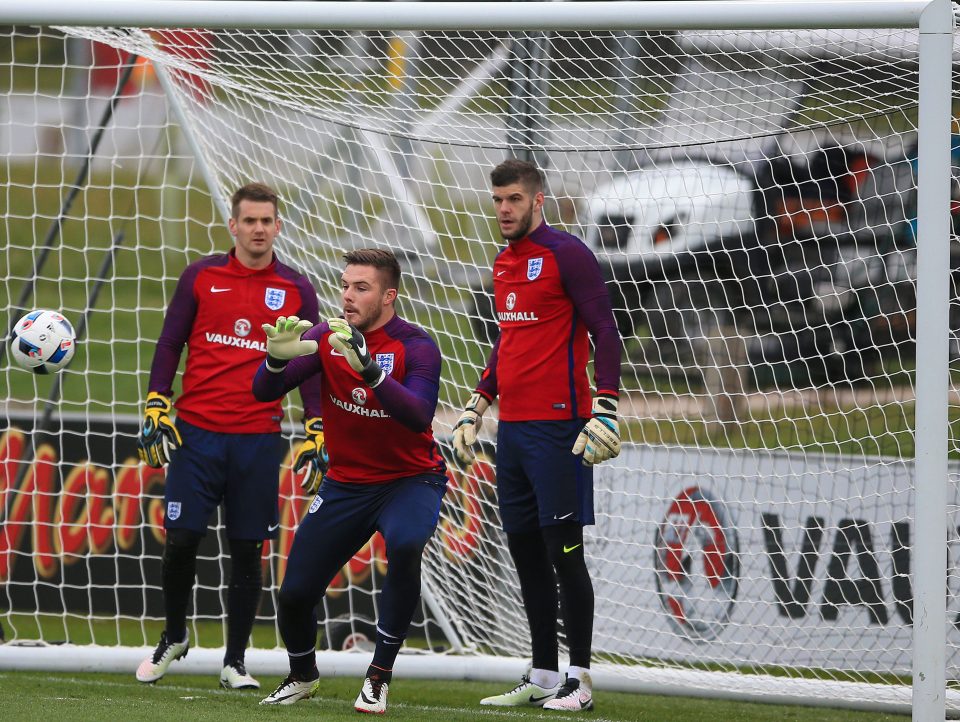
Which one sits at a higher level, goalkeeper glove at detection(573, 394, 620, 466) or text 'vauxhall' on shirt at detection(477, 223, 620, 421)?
text 'vauxhall' on shirt at detection(477, 223, 620, 421)

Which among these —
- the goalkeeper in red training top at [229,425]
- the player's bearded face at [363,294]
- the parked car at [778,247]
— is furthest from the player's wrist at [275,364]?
the parked car at [778,247]

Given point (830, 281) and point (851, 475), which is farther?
point (830, 281)

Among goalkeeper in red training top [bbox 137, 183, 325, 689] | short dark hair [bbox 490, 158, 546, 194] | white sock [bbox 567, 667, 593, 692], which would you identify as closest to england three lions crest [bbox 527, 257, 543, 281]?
short dark hair [bbox 490, 158, 546, 194]

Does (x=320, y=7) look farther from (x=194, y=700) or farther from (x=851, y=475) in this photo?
(x=851, y=475)

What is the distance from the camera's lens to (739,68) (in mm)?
5070

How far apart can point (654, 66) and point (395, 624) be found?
2532mm

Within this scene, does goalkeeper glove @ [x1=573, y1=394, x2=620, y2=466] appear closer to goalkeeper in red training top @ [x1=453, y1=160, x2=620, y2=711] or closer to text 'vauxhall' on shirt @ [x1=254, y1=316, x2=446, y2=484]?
goalkeeper in red training top @ [x1=453, y1=160, x2=620, y2=711]

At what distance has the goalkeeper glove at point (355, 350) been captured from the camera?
3.88 m

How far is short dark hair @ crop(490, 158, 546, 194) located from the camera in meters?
4.50

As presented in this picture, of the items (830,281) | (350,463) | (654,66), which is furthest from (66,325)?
(830,281)

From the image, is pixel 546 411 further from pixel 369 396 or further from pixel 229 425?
pixel 229 425

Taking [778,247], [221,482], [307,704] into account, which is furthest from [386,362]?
[778,247]

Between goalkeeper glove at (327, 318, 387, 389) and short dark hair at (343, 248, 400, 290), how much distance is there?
329 millimetres

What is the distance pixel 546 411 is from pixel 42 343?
6.40ft
